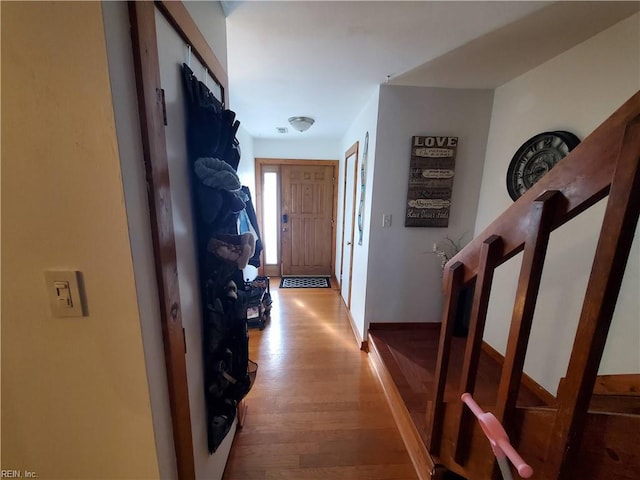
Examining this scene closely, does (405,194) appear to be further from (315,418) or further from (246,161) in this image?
(246,161)

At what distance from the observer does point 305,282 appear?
422 centimetres

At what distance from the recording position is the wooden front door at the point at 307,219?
418cm

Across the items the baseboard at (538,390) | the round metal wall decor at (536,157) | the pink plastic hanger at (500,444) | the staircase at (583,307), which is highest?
the round metal wall decor at (536,157)

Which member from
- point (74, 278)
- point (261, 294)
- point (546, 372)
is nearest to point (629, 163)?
point (74, 278)

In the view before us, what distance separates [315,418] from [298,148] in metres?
3.61

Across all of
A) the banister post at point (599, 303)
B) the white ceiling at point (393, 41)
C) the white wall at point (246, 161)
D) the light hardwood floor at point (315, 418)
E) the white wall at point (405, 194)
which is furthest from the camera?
the white wall at point (246, 161)

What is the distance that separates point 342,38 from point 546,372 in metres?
2.45

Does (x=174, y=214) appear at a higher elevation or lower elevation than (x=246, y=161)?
lower

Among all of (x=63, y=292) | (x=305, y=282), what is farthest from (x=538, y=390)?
(x=305, y=282)

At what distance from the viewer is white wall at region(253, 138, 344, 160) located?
405 centimetres

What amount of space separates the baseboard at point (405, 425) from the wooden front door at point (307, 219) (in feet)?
8.02

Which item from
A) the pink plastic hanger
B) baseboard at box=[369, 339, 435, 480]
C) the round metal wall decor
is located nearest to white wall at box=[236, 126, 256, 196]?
baseboard at box=[369, 339, 435, 480]

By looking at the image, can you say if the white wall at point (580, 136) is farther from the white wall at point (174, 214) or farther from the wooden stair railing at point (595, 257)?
the white wall at point (174, 214)

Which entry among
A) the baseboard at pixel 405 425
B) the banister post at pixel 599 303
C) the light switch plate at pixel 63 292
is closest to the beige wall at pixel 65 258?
the light switch plate at pixel 63 292
